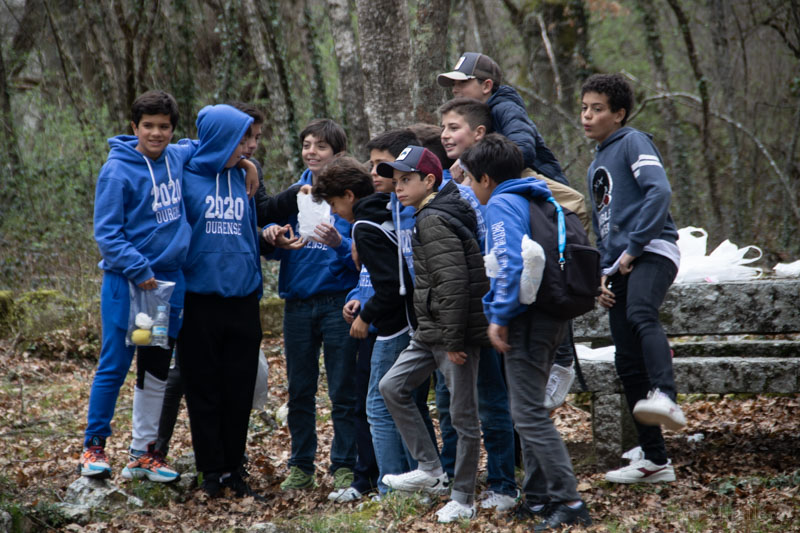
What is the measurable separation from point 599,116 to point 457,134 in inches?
32.6

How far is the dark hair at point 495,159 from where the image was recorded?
4.00 meters

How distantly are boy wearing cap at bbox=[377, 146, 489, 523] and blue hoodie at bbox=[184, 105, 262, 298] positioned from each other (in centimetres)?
109

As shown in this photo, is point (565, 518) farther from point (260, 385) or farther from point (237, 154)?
point (237, 154)

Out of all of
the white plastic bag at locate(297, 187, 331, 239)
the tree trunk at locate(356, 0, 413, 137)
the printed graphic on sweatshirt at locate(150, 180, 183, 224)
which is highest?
the tree trunk at locate(356, 0, 413, 137)

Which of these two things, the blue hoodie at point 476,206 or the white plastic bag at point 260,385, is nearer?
the blue hoodie at point 476,206

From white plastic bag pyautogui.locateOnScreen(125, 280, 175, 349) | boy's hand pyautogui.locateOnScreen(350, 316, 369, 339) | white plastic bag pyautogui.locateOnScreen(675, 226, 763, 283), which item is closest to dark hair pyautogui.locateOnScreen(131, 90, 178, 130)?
white plastic bag pyautogui.locateOnScreen(125, 280, 175, 349)

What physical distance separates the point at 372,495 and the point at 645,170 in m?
2.45

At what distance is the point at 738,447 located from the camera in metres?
5.30

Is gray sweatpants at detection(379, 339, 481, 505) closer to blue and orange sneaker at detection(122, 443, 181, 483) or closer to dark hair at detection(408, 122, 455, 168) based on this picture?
dark hair at detection(408, 122, 455, 168)

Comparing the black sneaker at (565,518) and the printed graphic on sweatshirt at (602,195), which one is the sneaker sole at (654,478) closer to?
the black sneaker at (565,518)

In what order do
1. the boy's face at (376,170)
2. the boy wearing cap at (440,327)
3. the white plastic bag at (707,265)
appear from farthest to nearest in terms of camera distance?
the white plastic bag at (707,265) → the boy's face at (376,170) → the boy wearing cap at (440,327)

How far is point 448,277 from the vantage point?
3945mm

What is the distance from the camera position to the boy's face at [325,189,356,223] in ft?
15.4

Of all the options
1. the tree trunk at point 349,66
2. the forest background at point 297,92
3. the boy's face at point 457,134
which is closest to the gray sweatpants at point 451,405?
the boy's face at point 457,134
